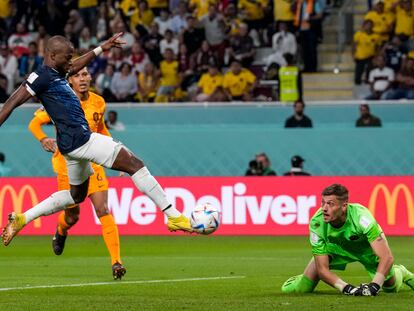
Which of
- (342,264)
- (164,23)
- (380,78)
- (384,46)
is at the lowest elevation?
(380,78)

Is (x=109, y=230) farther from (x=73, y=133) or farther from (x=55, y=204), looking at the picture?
(x=73, y=133)

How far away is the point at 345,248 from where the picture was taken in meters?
11.9

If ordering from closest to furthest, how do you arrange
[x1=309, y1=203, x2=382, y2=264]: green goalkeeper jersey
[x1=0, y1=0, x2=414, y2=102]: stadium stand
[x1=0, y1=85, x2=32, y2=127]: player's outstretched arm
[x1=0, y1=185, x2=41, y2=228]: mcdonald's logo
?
[x1=309, y1=203, x2=382, y2=264]: green goalkeeper jersey < [x1=0, y1=85, x2=32, y2=127]: player's outstretched arm < [x1=0, y1=185, x2=41, y2=228]: mcdonald's logo < [x1=0, y1=0, x2=414, y2=102]: stadium stand

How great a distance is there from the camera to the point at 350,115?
25.4 metres

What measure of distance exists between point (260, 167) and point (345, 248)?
1247 cm

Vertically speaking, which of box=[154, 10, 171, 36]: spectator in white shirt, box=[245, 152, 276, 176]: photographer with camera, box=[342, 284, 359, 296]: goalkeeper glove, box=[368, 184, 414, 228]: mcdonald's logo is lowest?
box=[368, 184, 414, 228]: mcdonald's logo

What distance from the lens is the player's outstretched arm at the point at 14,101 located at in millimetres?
11844

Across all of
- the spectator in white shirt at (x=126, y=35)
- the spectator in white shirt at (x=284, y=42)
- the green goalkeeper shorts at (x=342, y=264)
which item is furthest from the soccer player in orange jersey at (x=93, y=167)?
the spectator in white shirt at (x=126, y=35)

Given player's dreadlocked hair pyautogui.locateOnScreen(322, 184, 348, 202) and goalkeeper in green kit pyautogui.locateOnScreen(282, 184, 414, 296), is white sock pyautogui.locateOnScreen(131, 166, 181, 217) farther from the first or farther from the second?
player's dreadlocked hair pyautogui.locateOnScreen(322, 184, 348, 202)

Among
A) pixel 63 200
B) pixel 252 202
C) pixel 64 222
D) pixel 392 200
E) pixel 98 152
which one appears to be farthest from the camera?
pixel 252 202

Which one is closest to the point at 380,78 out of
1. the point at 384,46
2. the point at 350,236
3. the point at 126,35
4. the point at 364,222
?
the point at 384,46

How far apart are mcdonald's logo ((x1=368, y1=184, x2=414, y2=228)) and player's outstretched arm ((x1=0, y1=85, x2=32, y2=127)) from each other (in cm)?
1160

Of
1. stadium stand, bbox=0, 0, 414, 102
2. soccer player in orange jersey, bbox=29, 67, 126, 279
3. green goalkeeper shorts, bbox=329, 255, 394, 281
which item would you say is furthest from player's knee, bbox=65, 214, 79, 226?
stadium stand, bbox=0, 0, 414, 102

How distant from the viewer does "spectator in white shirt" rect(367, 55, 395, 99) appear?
2661cm
